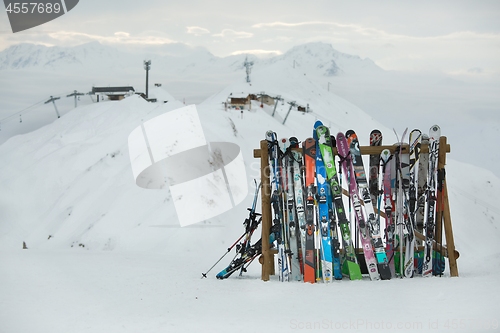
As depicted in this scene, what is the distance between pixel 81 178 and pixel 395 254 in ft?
53.4

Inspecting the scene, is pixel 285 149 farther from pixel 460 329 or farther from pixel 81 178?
pixel 81 178

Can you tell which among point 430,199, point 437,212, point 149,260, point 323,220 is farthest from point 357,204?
point 149,260

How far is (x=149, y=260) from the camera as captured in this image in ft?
32.7

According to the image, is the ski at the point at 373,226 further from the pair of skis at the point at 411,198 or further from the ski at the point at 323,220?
the ski at the point at 323,220

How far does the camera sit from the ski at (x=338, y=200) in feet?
22.7

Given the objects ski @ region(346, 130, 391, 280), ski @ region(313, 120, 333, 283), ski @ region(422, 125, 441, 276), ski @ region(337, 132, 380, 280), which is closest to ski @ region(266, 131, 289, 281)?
ski @ region(313, 120, 333, 283)

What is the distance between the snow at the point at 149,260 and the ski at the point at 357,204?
10.1 inches

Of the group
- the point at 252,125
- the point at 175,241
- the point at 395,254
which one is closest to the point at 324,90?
the point at 252,125

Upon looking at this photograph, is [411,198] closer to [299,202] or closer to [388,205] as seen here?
[388,205]

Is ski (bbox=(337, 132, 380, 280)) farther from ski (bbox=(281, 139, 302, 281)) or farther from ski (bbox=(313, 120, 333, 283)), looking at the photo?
ski (bbox=(281, 139, 302, 281))

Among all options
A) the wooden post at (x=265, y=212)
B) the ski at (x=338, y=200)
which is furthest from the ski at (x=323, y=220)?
the wooden post at (x=265, y=212)

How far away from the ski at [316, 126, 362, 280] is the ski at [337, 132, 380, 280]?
153 mm

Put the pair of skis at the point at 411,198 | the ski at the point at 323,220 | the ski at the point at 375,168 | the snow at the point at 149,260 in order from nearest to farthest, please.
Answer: the snow at the point at 149,260
the ski at the point at 323,220
the pair of skis at the point at 411,198
the ski at the point at 375,168

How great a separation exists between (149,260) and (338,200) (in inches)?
187
